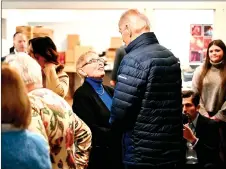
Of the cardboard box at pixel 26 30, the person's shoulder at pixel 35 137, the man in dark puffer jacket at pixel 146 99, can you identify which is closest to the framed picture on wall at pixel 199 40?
the man in dark puffer jacket at pixel 146 99

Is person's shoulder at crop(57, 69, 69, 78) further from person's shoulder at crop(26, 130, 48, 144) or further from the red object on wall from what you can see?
person's shoulder at crop(26, 130, 48, 144)

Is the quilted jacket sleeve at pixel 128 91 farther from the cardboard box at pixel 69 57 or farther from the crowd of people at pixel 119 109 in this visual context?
the cardboard box at pixel 69 57

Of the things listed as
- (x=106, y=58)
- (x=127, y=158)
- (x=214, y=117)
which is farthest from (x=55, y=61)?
(x=214, y=117)

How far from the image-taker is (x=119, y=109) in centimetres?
184

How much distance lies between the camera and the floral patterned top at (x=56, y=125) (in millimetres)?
1568

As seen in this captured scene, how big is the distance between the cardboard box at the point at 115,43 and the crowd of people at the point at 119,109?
24 millimetres

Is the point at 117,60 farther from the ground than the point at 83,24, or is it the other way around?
the point at 83,24

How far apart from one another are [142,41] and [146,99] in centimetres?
25

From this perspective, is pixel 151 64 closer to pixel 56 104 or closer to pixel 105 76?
pixel 105 76

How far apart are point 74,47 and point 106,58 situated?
0.16 metres

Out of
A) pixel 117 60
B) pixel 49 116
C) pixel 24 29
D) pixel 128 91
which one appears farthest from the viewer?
pixel 117 60

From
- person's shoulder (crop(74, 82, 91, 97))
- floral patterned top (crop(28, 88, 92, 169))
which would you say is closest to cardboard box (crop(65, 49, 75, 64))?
person's shoulder (crop(74, 82, 91, 97))

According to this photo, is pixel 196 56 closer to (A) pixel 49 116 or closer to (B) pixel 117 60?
(B) pixel 117 60

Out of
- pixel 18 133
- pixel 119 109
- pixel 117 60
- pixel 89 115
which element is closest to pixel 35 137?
pixel 18 133
